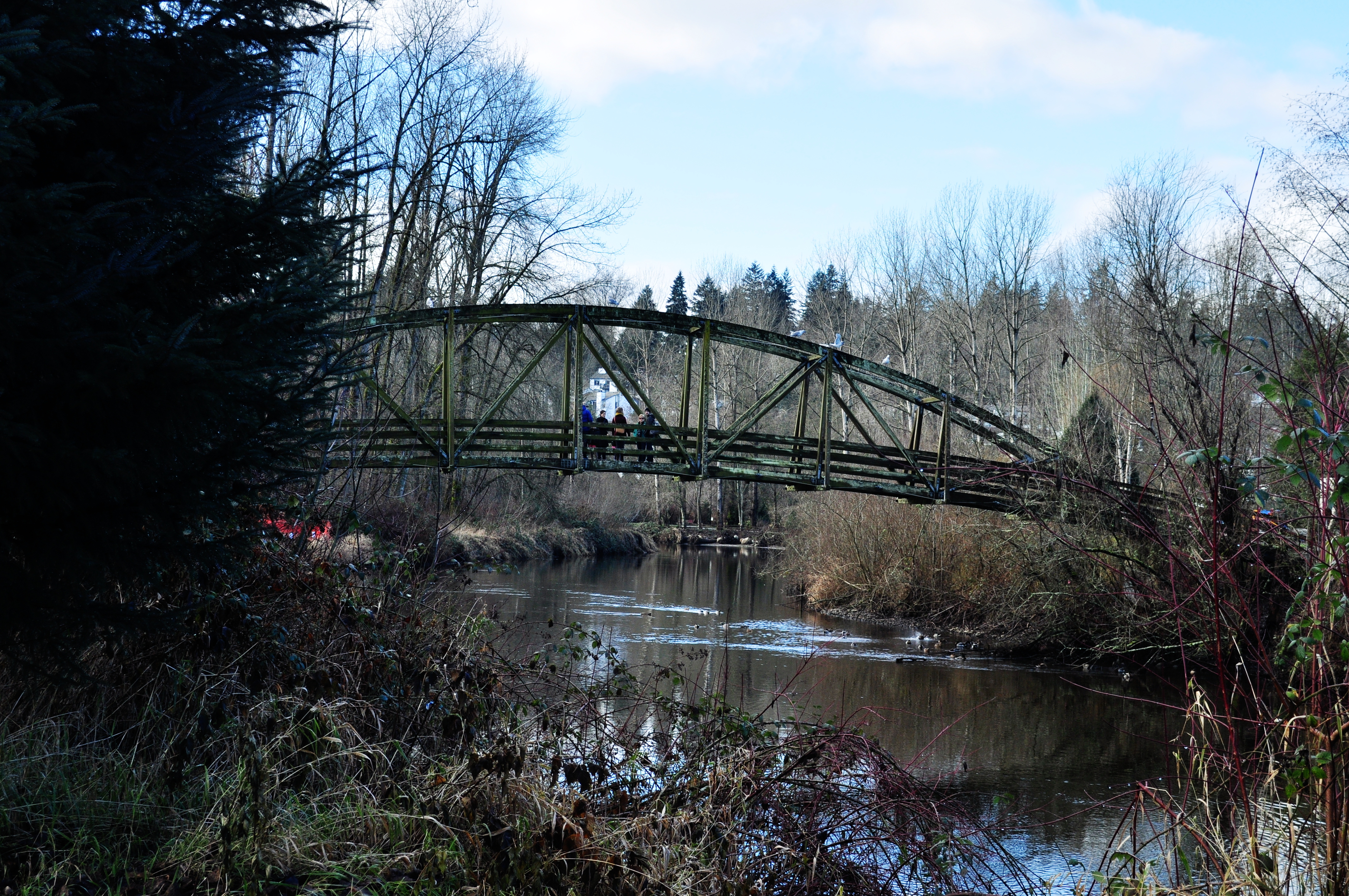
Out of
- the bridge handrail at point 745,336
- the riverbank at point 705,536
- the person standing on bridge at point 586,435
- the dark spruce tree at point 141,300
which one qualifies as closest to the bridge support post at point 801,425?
the bridge handrail at point 745,336

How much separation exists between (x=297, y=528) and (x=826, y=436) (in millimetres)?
10374

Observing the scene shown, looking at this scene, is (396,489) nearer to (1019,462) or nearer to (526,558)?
(526,558)

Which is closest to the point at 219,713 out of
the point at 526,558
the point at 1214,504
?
the point at 1214,504

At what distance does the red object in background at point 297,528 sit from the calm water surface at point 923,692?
3.10 meters

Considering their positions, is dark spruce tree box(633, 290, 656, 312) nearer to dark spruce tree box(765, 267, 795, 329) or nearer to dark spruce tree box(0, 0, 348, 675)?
dark spruce tree box(765, 267, 795, 329)

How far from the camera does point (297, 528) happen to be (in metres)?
8.14

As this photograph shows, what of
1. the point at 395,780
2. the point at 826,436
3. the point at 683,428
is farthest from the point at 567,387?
the point at 395,780

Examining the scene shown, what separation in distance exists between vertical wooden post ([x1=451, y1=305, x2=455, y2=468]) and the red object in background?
5837 mm

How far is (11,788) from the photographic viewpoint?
14.1 ft

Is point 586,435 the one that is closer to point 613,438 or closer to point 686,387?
point 613,438

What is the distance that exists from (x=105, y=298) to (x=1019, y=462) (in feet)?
18.2

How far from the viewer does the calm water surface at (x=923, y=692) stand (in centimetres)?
980

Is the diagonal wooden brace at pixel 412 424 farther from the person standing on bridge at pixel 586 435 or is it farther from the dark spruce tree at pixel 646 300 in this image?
the dark spruce tree at pixel 646 300

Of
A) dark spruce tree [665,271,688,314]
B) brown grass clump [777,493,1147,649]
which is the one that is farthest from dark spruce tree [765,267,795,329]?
brown grass clump [777,493,1147,649]
